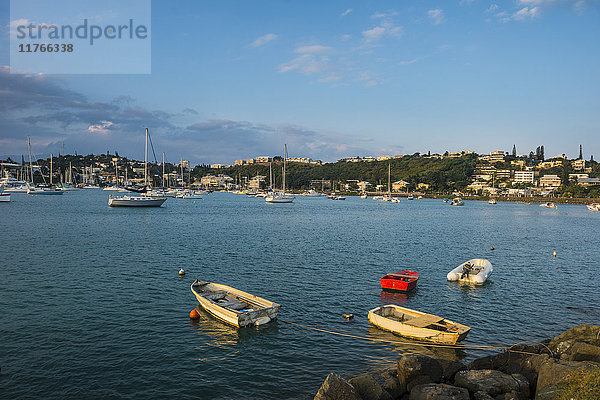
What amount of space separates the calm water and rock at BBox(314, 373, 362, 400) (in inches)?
119

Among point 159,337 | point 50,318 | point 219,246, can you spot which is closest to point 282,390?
point 159,337

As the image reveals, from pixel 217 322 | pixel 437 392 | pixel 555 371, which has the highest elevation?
pixel 555 371

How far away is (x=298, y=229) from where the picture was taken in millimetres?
66875

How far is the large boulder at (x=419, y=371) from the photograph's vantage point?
13.7 metres

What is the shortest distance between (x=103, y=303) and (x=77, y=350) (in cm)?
666

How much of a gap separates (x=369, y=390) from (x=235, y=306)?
10691 mm

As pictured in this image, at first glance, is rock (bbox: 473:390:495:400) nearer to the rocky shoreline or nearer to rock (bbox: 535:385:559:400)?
the rocky shoreline

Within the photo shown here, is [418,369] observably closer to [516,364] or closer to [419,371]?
[419,371]

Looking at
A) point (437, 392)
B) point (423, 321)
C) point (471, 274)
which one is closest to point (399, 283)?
point (423, 321)

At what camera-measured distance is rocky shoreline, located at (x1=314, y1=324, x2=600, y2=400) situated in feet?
39.0

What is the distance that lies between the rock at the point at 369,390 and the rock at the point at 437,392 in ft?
2.96

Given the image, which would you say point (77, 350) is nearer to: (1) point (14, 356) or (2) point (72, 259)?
(1) point (14, 356)

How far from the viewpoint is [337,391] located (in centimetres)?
1166

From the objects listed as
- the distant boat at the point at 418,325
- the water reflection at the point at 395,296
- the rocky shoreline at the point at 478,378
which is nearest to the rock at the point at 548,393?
the rocky shoreline at the point at 478,378
